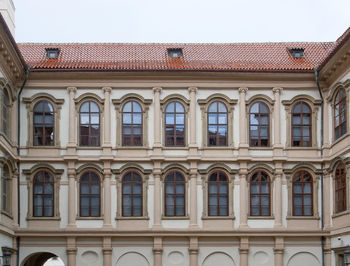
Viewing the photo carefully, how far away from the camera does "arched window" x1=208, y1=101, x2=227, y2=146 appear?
40594 mm

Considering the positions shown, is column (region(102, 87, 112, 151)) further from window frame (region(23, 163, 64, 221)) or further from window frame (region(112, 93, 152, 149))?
window frame (region(23, 163, 64, 221))

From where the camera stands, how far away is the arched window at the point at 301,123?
40531 millimetres

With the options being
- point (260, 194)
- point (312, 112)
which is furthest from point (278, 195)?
point (312, 112)

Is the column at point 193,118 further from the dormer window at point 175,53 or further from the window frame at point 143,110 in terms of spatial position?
the dormer window at point 175,53

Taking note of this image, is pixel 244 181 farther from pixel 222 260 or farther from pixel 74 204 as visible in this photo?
pixel 74 204

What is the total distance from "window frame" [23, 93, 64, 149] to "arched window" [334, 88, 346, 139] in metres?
12.7

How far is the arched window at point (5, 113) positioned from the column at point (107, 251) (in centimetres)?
663

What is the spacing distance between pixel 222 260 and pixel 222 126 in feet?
20.6

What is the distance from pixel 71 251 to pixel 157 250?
394 centimetres

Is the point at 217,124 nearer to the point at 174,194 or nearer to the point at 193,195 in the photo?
the point at 193,195

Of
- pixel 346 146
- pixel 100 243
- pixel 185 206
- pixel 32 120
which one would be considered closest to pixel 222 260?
pixel 185 206

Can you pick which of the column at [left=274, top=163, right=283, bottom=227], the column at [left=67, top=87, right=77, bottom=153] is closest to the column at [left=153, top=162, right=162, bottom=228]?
the column at [left=67, top=87, right=77, bottom=153]

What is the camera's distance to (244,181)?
40000mm

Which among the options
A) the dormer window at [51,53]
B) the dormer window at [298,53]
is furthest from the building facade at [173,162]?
the dormer window at [298,53]
